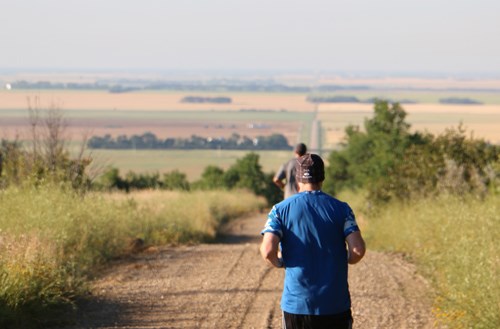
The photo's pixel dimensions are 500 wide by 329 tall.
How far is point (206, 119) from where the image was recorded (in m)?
108

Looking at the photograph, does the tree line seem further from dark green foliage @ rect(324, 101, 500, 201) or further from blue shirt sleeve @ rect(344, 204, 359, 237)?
blue shirt sleeve @ rect(344, 204, 359, 237)

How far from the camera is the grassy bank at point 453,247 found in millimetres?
9664

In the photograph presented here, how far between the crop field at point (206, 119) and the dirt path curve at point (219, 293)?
6.23 meters

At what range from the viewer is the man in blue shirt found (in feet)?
A: 20.1

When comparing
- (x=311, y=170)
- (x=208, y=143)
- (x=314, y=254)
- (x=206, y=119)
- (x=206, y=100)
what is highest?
(x=311, y=170)

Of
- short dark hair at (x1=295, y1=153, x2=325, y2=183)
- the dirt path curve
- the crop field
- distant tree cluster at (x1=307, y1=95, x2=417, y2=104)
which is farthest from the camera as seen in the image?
distant tree cluster at (x1=307, y1=95, x2=417, y2=104)

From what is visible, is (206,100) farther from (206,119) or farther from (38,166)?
(38,166)

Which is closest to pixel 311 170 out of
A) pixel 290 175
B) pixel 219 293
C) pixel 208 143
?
pixel 219 293

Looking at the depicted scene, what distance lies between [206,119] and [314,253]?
102 m

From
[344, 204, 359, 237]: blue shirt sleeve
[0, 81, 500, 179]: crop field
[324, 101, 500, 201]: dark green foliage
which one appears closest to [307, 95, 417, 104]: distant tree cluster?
[0, 81, 500, 179]: crop field

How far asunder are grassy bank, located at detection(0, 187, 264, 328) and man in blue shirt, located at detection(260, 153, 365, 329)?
4245 mm

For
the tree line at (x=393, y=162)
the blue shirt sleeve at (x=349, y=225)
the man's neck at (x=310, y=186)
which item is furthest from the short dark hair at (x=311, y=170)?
the tree line at (x=393, y=162)

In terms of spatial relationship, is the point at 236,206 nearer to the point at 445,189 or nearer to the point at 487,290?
the point at 445,189

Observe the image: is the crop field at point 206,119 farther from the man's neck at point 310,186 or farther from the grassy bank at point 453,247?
the man's neck at point 310,186
